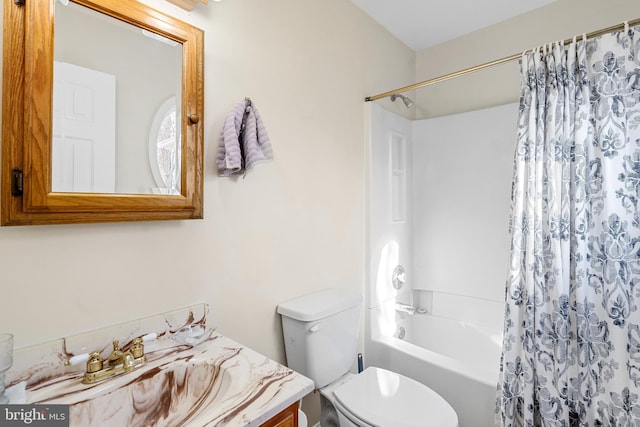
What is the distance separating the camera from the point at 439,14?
2115mm

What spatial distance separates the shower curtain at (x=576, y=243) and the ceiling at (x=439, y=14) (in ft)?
2.68

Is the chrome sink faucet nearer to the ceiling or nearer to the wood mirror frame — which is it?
the wood mirror frame

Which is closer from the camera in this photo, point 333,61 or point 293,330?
point 293,330

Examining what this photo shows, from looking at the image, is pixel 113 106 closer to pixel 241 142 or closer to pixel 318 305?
pixel 241 142

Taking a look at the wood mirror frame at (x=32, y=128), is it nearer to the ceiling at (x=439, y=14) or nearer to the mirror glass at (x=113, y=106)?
the mirror glass at (x=113, y=106)

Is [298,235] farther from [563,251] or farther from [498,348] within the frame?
[498,348]

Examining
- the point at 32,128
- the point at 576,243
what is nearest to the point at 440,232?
the point at 576,243

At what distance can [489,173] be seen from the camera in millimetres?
2213

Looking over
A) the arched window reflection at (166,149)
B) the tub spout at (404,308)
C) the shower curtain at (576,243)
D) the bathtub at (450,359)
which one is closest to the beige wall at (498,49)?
the shower curtain at (576,243)

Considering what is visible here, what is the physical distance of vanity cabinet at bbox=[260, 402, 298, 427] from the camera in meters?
0.80

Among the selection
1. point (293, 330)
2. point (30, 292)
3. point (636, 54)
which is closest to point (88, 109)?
point (30, 292)

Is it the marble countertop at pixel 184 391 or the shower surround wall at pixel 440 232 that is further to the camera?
the shower surround wall at pixel 440 232

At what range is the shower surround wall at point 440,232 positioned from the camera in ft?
6.82

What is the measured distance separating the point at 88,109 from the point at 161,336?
29.5 inches
